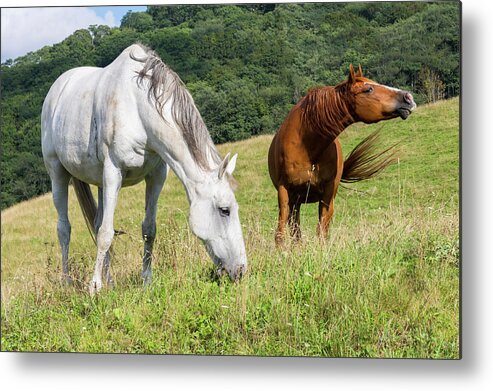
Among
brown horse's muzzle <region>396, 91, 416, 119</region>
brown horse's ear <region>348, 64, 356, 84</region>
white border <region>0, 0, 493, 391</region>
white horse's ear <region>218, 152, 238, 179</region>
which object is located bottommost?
white border <region>0, 0, 493, 391</region>

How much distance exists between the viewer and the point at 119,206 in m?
5.37

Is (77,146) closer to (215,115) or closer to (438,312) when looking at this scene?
(215,115)

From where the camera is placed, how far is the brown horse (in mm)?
5090

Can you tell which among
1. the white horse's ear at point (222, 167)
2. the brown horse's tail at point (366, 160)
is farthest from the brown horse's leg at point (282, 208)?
the white horse's ear at point (222, 167)

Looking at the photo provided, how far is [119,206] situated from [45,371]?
114 centimetres

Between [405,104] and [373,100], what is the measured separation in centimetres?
20

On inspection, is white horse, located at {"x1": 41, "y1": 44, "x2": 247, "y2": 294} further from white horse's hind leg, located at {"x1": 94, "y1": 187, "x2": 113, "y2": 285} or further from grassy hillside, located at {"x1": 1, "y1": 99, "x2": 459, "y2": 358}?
grassy hillside, located at {"x1": 1, "y1": 99, "x2": 459, "y2": 358}

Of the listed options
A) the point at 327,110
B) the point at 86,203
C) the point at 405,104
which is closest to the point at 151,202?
the point at 86,203

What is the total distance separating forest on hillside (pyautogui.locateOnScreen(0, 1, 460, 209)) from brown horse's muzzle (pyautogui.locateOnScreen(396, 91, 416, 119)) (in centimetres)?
17

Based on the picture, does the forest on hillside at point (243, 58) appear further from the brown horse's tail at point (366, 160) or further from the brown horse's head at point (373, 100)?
the brown horse's tail at point (366, 160)

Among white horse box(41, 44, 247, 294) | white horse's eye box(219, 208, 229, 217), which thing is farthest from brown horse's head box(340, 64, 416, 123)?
white horse's eye box(219, 208, 229, 217)

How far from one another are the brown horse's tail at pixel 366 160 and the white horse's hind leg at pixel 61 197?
1.94m

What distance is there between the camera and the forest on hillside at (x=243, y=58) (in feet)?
16.6

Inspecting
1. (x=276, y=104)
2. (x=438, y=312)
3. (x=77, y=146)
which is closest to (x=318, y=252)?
(x=438, y=312)
